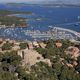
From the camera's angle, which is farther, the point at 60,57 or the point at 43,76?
the point at 60,57

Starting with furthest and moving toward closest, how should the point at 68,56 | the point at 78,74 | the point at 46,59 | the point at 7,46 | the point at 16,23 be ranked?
the point at 16,23, the point at 7,46, the point at 68,56, the point at 46,59, the point at 78,74

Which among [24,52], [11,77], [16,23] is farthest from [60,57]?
[16,23]

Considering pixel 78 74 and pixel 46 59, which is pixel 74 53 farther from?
pixel 78 74

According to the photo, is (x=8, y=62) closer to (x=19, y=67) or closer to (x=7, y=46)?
(x=19, y=67)

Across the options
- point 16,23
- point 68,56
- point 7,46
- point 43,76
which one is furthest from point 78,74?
point 16,23

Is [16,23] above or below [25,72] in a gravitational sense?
below

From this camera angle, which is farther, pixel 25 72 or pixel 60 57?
pixel 60 57

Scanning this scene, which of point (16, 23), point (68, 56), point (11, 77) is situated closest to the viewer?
point (11, 77)

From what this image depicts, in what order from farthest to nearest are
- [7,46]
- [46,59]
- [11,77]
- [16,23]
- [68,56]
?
[16,23] → [7,46] → [68,56] → [46,59] → [11,77]

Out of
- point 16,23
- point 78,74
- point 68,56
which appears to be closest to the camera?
point 78,74
